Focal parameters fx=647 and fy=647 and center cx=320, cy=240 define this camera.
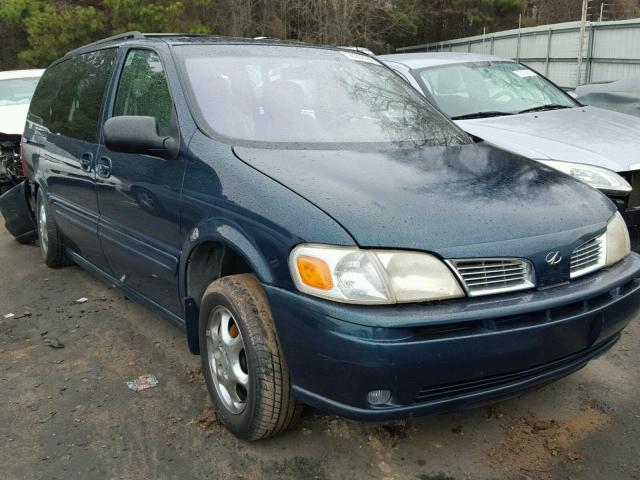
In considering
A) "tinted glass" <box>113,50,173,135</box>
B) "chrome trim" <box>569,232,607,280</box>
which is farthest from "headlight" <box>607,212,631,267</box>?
"tinted glass" <box>113,50,173,135</box>

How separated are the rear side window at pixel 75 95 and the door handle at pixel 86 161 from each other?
0.10 m

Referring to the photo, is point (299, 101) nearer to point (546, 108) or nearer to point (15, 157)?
point (546, 108)

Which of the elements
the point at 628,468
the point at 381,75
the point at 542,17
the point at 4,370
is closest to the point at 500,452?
the point at 628,468

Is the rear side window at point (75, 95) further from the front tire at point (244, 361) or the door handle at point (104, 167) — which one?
the front tire at point (244, 361)

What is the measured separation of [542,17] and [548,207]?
34.6 m

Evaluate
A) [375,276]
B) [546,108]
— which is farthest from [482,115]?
[375,276]

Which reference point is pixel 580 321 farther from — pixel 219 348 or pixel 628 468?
pixel 219 348

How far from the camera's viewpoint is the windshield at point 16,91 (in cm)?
935

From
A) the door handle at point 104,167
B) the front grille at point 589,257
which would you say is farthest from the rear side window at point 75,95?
the front grille at point 589,257

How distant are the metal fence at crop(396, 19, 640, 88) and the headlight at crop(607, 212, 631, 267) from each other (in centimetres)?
1376

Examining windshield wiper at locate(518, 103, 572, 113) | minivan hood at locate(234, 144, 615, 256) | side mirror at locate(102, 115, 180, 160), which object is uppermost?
side mirror at locate(102, 115, 180, 160)

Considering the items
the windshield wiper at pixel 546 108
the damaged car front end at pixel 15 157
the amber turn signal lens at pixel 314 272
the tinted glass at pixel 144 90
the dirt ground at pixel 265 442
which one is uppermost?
the tinted glass at pixel 144 90

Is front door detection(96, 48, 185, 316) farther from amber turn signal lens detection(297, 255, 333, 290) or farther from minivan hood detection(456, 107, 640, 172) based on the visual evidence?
minivan hood detection(456, 107, 640, 172)

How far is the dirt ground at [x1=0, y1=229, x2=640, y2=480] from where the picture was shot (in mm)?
2658
